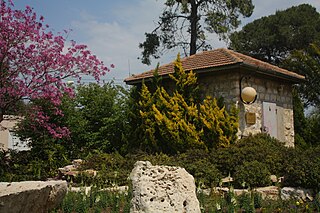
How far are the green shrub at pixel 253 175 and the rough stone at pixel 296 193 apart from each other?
66 centimetres

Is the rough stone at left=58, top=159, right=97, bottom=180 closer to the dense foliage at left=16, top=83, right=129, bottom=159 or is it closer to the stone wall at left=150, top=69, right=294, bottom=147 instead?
the dense foliage at left=16, top=83, right=129, bottom=159

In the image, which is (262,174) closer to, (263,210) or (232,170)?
(232,170)

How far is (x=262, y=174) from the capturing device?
761 cm

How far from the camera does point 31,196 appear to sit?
4988mm

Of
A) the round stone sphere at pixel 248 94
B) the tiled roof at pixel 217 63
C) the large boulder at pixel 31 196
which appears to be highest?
the tiled roof at pixel 217 63

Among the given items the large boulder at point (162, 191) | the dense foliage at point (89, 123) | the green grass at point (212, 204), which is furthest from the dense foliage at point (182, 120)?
the large boulder at point (162, 191)

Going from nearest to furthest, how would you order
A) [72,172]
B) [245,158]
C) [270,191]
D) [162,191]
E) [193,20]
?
[162,191]
[270,191]
[245,158]
[72,172]
[193,20]

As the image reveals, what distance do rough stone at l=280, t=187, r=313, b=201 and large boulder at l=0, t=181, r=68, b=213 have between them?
3.71 meters

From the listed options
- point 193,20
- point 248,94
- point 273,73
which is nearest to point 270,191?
point 248,94

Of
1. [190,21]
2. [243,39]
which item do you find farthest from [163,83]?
[243,39]

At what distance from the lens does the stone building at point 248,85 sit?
11.2m

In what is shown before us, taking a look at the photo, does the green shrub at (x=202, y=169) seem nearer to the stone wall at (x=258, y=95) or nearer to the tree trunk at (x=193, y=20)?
the stone wall at (x=258, y=95)

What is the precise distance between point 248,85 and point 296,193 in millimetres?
5090

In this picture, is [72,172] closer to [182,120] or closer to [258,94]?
[182,120]
